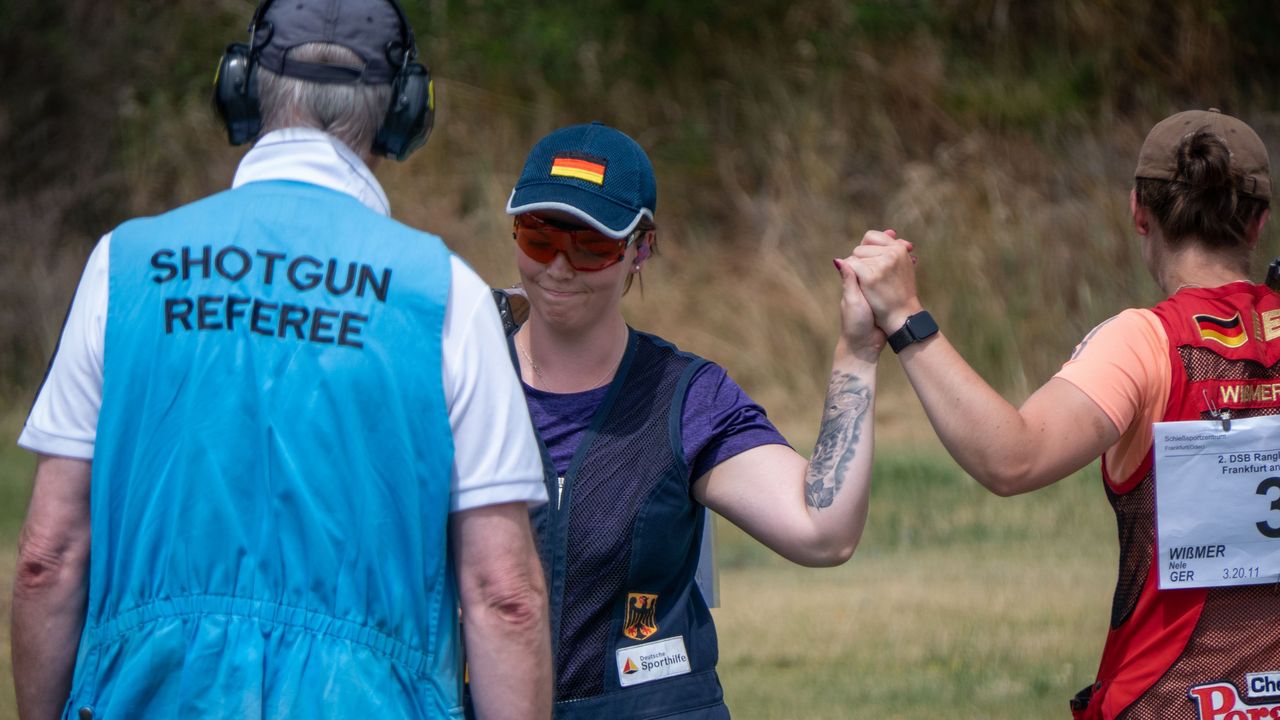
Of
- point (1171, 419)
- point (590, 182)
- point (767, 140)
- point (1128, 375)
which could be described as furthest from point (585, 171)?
point (767, 140)

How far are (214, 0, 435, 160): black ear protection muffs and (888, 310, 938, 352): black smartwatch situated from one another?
3.28ft

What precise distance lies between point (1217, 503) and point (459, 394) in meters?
1.50

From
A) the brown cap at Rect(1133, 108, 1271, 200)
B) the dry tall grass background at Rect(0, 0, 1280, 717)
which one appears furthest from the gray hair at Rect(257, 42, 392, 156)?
the dry tall grass background at Rect(0, 0, 1280, 717)

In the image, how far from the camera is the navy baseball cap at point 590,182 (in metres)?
3.00

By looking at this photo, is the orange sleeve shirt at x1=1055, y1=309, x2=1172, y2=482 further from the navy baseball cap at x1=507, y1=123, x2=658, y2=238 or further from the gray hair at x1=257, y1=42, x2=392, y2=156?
the gray hair at x1=257, y1=42, x2=392, y2=156

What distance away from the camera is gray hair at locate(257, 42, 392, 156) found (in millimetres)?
2236

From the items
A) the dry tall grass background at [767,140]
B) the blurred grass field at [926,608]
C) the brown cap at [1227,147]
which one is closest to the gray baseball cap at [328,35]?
the brown cap at [1227,147]

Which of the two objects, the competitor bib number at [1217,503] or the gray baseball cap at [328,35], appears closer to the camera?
the gray baseball cap at [328,35]

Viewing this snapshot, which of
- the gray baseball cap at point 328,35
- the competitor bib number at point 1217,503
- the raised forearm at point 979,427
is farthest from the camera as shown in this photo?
the competitor bib number at point 1217,503

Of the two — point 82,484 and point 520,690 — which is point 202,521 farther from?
point 520,690

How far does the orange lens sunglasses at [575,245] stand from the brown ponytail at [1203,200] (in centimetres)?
105

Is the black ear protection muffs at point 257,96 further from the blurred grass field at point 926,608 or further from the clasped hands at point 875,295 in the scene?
the blurred grass field at point 926,608

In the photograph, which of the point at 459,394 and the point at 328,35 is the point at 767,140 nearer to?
the point at 328,35

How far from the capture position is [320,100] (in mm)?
2250
